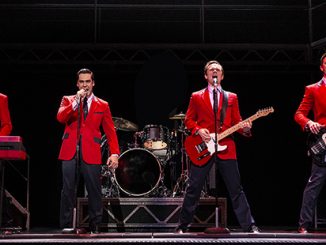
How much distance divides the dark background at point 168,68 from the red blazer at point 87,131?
10.9ft

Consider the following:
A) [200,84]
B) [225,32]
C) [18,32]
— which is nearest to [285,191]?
[200,84]

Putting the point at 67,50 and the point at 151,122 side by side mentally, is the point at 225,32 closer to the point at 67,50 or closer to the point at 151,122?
the point at 151,122

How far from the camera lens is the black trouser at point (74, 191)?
6059mm

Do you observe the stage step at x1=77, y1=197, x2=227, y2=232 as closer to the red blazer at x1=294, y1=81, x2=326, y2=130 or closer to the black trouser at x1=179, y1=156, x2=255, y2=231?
the black trouser at x1=179, y1=156, x2=255, y2=231

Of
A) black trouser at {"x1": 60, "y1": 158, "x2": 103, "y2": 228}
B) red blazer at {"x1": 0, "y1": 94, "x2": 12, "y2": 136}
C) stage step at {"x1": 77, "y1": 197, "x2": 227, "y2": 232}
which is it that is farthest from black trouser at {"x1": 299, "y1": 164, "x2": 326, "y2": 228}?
red blazer at {"x1": 0, "y1": 94, "x2": 12, "y2": 136}

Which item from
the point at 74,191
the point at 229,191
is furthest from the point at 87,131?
the point at 229,191

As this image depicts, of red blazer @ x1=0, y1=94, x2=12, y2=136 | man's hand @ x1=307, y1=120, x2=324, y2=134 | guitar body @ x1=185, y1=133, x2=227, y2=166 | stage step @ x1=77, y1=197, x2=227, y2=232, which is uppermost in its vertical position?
red blazer @ x1=0, y1=94, x2=12, y2=136

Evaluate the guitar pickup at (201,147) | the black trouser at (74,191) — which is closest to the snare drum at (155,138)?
the black trouser at (74,191)

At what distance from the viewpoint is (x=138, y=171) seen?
851 centimetres

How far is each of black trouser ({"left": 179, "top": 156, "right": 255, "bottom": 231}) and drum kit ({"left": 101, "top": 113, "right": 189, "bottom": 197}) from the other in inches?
85.5

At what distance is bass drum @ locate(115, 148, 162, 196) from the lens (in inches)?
332

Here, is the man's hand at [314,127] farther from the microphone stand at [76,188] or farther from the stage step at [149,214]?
the microphone stand at [76,188]

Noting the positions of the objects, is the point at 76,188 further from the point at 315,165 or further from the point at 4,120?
the point at 315,165

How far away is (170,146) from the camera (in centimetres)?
879
